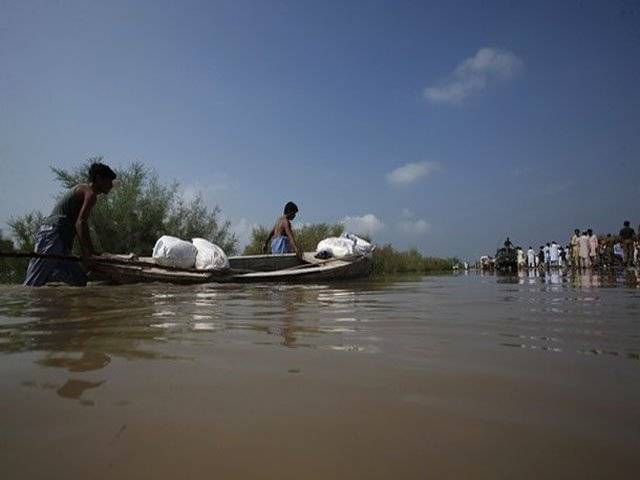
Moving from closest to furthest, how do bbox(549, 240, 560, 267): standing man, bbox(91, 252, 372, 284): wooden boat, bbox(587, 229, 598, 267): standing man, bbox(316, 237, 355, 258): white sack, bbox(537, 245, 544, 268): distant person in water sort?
bbox(91, 252, 372, 284): wooden boat < bbox(316, 237, 355, 258): white sack < bbox(587, 229, 598, 267): standing man < bbox(549, 240, 560, 267): standing man < bbox(537, 245, 544, 268): distant person in water

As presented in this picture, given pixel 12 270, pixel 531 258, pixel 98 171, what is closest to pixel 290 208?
pixel 98 171

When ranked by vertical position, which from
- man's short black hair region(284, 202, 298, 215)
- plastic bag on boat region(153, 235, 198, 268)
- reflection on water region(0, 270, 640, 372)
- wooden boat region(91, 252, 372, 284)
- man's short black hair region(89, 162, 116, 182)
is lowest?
reflection on water region(0, 270, 640, 372)

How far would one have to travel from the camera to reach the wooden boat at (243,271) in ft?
21.2

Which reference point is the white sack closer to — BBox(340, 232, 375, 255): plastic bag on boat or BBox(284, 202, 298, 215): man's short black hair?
BBox(340, 232, 375, 255): plastic bag on boat

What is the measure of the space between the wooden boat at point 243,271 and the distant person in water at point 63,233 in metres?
0.41

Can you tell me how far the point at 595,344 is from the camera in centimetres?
157

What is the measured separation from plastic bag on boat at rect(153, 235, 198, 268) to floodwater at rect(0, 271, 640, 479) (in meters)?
4.86

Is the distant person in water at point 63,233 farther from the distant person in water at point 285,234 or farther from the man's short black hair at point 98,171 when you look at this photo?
the distant person in water at point 285,234

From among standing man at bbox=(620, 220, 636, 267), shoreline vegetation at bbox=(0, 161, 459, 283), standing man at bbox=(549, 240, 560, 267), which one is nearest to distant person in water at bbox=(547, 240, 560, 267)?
standing man at bbox=(549, 240, 560, 267)

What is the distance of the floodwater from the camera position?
600mm

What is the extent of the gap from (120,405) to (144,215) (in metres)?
13.1

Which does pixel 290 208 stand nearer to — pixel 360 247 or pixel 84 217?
pixel 360 247

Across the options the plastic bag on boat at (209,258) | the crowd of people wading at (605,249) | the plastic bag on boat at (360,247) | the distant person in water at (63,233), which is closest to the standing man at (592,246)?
the crowd of people wading at (605,249)

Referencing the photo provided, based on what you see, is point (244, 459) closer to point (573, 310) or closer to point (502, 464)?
point (502, 464)
